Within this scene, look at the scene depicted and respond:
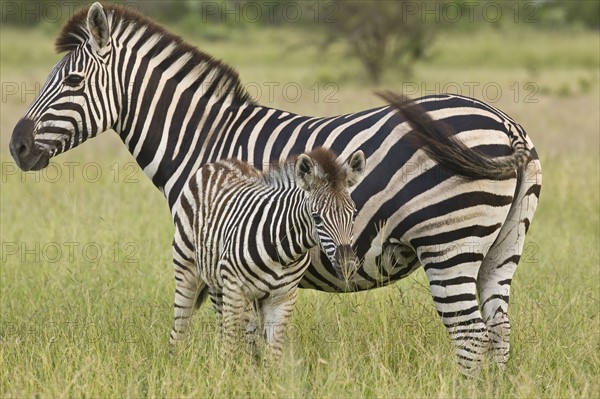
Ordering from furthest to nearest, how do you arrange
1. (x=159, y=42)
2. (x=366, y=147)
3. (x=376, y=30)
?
1. (x=376, y=30)
2. (x=159, y=42)
3. (x=366, y=147)

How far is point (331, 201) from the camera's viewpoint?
166 inches

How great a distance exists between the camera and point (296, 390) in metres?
4.39

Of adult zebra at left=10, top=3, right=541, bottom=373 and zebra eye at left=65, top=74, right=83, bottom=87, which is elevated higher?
zebra eye at left=65, top=74, right=83, bottom=87

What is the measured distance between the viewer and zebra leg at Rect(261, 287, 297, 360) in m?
4.77

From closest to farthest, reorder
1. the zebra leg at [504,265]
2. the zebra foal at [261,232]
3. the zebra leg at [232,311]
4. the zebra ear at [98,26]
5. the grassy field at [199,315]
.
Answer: the zebra foal at [261,232] < the zebra leg at [232,311] < the grassy field at [199,315] < the zebra leg at [504,265] < the zebra ear at [98,26]

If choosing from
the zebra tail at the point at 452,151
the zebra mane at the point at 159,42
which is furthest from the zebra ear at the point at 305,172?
the zebra mane at the point at 159,42

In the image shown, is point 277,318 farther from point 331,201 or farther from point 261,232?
point 331,201

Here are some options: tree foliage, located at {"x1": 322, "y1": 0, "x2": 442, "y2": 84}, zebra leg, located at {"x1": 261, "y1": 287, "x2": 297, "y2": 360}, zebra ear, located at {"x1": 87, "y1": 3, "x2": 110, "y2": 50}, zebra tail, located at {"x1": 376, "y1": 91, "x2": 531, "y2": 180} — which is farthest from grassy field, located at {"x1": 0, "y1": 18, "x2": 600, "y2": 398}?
tree foliage, located at {"x1": 322, "y1": 0, "x2": 442, "y2": 84}

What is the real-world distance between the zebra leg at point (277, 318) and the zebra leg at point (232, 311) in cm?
15

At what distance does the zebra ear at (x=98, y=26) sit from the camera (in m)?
5.45

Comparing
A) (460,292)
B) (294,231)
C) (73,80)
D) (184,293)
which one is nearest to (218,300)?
(184,293)

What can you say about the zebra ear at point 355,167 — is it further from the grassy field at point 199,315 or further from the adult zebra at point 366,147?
the grassy field at point 199,315

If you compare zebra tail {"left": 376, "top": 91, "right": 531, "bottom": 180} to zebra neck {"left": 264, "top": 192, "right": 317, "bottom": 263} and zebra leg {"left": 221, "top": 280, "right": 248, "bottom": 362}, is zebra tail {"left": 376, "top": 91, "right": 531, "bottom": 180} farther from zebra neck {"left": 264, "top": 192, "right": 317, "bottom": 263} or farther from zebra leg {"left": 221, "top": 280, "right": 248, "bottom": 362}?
zebra leg {"left": 221, "top": 280, "right": 248, "bottom": 362}

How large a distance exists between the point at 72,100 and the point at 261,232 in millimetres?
1833
